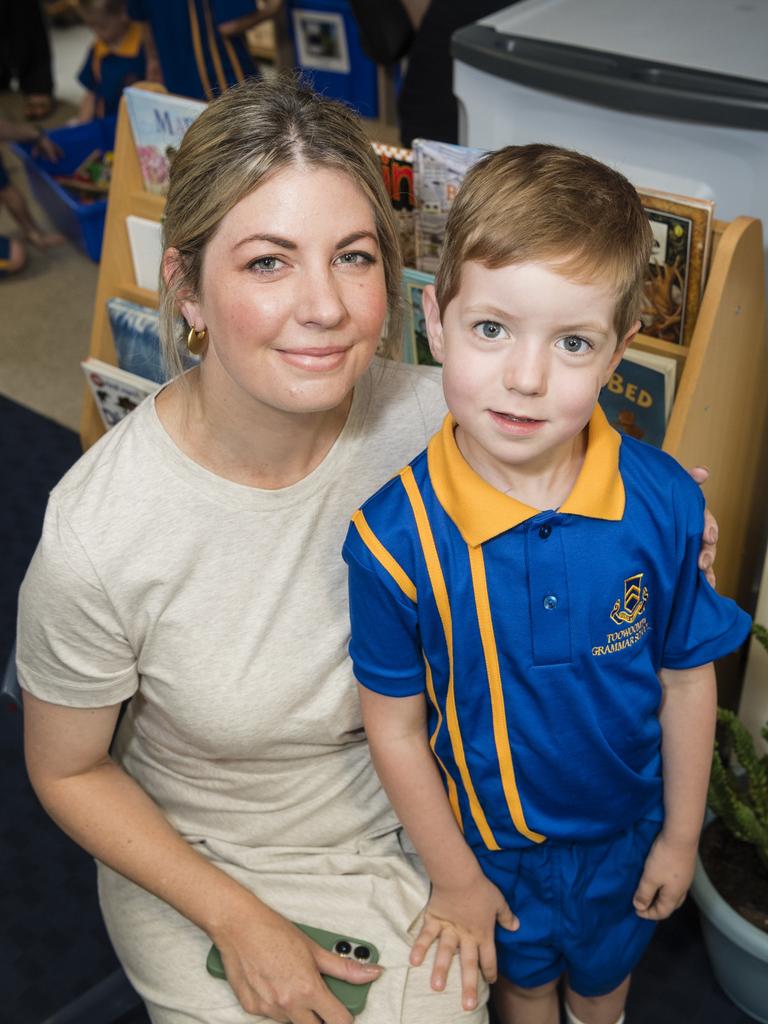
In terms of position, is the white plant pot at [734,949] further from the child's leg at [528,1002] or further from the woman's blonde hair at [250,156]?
the woman's blonde hair at [250,156]

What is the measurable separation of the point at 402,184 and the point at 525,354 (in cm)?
69

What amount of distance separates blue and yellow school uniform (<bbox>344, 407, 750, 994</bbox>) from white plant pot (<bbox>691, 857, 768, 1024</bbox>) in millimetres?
499

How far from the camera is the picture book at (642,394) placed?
1450 mm

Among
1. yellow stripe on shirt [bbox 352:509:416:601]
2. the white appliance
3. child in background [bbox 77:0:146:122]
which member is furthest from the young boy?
child in background [bbox 77:0:146:122]

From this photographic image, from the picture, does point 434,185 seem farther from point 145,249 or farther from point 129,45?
point 129,45

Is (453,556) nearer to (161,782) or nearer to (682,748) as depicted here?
(682,748)

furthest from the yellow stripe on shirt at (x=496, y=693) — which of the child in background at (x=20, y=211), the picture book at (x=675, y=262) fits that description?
the child in background at (x=20, y=211)

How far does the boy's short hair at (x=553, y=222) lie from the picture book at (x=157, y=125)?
85 centimetres

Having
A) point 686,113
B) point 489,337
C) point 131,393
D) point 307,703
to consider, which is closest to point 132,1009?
point 307,703

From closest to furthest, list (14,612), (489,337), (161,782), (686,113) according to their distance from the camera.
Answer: (489,337), (161,782), (686,113), (14,612)

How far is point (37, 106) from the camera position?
216 inches

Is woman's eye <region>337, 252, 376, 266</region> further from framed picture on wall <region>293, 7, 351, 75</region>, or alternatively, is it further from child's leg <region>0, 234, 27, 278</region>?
framed picture on wall <region>293, 7, 351, 75</region>

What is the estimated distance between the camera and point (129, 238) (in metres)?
1.96

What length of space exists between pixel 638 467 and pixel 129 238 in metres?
1.17
